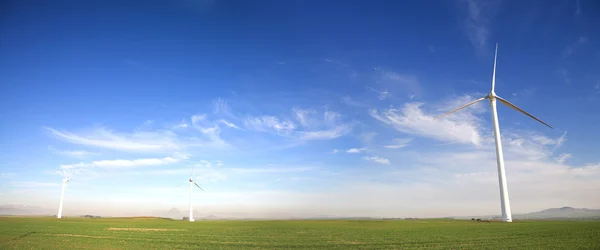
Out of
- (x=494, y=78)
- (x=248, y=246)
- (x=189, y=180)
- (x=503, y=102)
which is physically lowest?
(x=248, y=246)

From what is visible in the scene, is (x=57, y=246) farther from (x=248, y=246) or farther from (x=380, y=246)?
(x=380, y=246)

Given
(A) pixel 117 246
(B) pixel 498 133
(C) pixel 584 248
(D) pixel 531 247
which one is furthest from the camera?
(B) pixel 498 133

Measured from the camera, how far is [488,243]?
146 feet

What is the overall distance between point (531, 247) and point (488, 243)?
17.0 feet

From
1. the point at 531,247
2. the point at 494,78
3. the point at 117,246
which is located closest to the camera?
the point at 531,247

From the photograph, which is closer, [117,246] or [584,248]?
[584,248]

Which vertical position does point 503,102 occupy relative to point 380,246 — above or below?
above

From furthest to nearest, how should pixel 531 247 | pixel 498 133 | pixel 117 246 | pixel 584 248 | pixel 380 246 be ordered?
pixel 498 133
pixel 117 246
pixel 380 246
pixel 531 247
pixel 584 248

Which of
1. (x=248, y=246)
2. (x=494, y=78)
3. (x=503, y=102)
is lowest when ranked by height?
(x=248, y=246)

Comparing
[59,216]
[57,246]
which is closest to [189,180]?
[59,216]

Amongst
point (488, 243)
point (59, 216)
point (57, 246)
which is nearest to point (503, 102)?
point (488, 243)

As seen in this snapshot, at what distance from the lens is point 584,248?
1452 inches

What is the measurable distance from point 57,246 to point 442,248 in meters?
46.6

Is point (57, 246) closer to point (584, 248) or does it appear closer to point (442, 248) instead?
point (442, 248)
